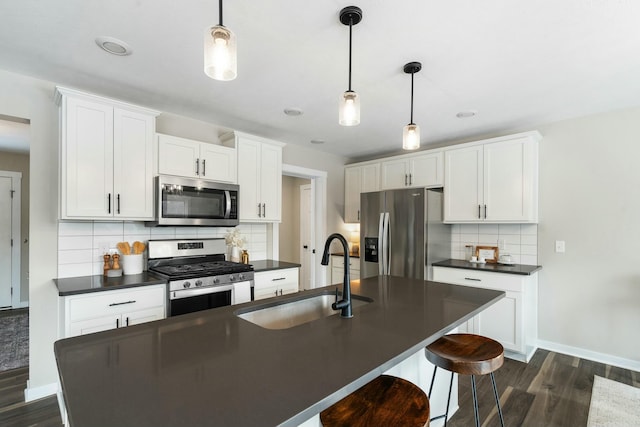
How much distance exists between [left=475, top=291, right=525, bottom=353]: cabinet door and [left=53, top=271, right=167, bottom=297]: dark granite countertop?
3.14 m

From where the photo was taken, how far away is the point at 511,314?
125 inches

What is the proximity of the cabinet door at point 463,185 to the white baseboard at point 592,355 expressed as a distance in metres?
1.52

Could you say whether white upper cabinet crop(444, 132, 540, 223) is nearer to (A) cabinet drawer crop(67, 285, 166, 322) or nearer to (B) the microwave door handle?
(B) the microwave door handle

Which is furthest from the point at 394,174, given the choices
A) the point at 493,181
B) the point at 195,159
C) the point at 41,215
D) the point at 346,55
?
the point at 41,215

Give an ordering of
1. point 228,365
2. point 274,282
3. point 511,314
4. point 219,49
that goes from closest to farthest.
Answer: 1. point 228,365
2. point 219,49
3. point 511,314
4. point 274,282

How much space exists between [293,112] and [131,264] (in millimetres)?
2040

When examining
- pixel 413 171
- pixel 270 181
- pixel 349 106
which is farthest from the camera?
pixel 413 171

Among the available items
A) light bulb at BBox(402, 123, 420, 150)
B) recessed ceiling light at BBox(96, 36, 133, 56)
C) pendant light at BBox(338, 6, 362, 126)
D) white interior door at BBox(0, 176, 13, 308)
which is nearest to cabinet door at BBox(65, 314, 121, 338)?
recessed ceiling light at BBox(96, 36, 133, 56)

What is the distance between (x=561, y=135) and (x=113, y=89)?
4359 mm

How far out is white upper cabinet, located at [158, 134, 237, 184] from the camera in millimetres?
A: 2887

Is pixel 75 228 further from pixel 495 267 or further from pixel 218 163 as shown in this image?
pixel 495 267

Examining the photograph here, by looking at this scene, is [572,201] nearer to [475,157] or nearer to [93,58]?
[475,157]

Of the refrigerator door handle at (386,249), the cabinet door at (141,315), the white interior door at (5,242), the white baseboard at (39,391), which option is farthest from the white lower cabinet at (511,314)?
the white interior door at (5,242)

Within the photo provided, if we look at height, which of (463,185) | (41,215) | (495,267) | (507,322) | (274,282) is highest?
(463,185)
